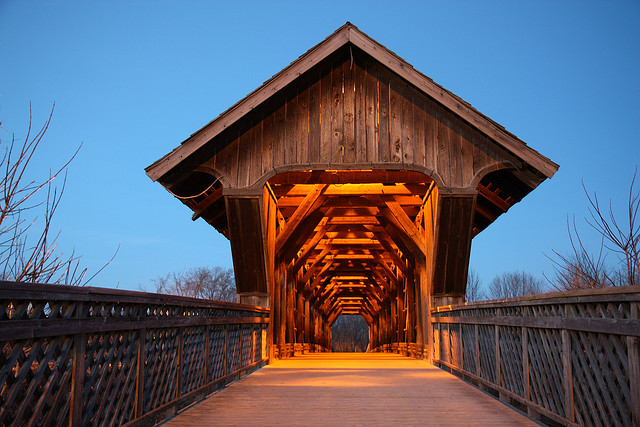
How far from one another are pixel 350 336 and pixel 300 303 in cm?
5439

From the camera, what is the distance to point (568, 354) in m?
4.10

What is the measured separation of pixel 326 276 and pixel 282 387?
54.4ft

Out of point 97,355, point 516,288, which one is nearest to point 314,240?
point 97,355

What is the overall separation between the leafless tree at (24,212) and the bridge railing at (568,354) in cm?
388

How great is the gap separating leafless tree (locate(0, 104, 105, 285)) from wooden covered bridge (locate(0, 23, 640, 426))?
1.12 metres

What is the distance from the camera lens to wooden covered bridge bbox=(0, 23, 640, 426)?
10.9 ft

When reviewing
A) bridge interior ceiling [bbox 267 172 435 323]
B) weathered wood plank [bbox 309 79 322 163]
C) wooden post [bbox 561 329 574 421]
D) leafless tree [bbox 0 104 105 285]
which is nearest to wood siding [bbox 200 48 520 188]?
weathered wood plank [bbox 309 79 322 163]

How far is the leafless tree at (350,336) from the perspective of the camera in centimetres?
6787

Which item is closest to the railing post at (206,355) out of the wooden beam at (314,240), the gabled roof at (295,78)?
the gabled roof at (295,78)

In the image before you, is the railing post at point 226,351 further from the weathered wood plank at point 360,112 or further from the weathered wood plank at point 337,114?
the weathered wood plank at point 360,112

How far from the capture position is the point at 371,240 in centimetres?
1822

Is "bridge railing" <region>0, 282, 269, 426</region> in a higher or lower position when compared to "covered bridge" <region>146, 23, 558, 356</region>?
lower

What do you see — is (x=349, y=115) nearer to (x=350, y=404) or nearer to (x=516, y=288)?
(x=350, y=404)

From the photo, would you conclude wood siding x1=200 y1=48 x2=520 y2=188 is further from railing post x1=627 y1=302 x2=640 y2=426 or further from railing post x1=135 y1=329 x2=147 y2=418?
railing post x1=627 y1=302 x2=640 y2=426
